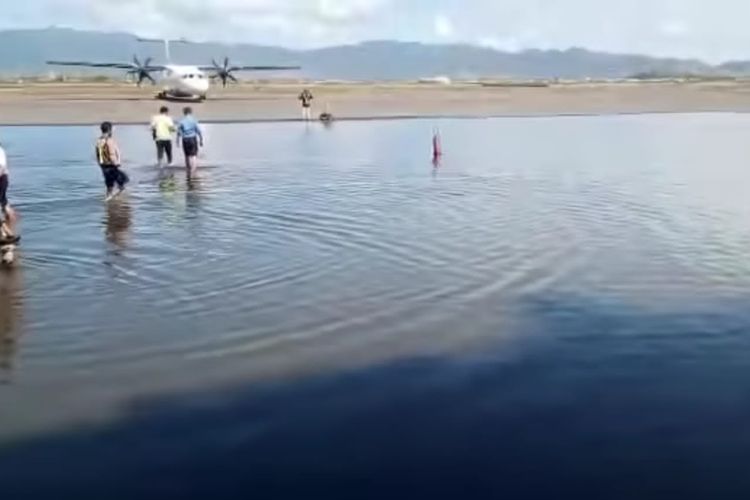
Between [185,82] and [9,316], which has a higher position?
[185,82]

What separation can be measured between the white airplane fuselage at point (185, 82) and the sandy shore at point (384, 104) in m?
1.22

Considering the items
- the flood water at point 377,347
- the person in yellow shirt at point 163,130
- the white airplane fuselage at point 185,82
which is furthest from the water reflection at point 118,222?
the white airplane fuselage at point 185,82

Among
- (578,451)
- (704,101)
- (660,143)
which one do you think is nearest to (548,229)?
(578,451)

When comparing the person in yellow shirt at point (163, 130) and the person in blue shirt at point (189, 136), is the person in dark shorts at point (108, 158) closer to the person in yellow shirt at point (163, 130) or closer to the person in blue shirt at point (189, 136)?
the person in blue shirt at point (189, 136)

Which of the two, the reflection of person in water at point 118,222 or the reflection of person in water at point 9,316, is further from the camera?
the reflection of person in water at point 118,222

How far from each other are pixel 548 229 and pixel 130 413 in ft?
32.8

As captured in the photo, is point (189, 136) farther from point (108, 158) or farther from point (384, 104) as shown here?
point (384, 104)

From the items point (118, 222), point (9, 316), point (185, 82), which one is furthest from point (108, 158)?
point (185, 82)

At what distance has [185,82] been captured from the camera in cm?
6650

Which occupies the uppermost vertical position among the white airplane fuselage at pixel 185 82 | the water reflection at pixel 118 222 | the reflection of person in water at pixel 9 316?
the white airplane fuselage at pixel 185 82

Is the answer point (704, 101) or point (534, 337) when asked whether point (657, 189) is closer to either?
point (534, 337)

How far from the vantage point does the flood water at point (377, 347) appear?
6.50 metres

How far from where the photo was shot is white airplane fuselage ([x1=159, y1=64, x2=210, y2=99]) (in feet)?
218

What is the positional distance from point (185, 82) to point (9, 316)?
5819cm
